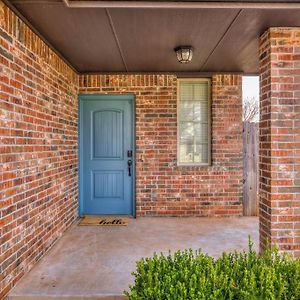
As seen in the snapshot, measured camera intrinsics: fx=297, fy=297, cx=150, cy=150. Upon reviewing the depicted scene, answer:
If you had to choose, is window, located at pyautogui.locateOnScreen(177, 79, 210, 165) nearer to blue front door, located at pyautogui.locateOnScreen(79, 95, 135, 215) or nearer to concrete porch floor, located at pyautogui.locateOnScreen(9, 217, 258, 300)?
blue front door, located at pyautogui.locateOnScreen(79, 95, 135, 215)

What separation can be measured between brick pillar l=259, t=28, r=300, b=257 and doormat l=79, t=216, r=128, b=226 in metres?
2.57

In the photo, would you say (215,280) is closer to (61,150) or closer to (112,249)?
(112,249)

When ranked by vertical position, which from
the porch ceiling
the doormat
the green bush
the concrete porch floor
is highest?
the porch ceiling

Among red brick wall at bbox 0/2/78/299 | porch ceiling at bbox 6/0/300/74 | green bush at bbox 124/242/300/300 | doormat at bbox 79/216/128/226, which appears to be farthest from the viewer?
doormat at bbox 79/216/128/226

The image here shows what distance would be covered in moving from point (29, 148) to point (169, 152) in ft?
8.91

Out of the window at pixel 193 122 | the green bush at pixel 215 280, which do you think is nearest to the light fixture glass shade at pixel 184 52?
the window at pixel 193 122

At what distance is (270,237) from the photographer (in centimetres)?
318

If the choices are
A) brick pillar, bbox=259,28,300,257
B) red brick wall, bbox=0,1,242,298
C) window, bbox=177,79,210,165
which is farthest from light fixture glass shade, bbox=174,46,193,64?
window, bbox=177,79,210,165

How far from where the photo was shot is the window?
5.54 m

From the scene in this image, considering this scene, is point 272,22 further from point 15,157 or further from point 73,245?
point 73,245

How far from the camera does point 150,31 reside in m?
3.36

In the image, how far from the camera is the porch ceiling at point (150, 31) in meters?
2.85

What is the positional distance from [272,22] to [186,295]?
9.09ft

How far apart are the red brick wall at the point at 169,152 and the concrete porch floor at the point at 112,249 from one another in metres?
0.32
